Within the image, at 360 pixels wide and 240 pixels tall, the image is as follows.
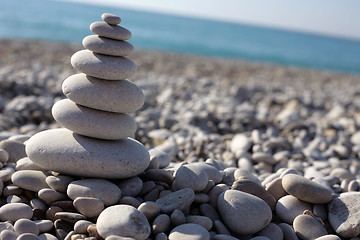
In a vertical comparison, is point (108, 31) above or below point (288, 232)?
above

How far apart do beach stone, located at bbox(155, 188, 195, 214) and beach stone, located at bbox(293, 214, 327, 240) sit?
66cm

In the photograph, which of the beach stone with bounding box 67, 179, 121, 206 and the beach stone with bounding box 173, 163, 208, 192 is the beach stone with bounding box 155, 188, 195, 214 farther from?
the beach stone with bounding box 67, 179, 121, 206

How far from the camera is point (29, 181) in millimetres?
2447

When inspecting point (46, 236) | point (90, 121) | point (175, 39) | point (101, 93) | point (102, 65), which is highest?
point (102, 65)

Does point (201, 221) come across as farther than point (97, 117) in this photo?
No

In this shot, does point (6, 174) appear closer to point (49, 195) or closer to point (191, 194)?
point (49, 195)

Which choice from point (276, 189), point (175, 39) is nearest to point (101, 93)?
point (276, 189)

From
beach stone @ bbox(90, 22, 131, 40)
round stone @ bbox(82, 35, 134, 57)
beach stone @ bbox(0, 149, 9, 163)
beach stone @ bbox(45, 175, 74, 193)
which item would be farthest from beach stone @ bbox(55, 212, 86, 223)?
beach stone @ bbox(90, 22, 131, 40)

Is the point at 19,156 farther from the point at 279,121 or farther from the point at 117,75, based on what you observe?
the point at 279,121

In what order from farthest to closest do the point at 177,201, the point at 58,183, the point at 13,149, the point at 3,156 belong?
the point at 13,149
the point at 3,156
the point at 58,183
the point at 177,201

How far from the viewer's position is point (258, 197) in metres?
A: 2.47

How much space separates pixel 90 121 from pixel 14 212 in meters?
0.72

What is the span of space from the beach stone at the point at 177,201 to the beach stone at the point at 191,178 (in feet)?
0.32

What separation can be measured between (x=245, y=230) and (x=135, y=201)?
0.67 meters
